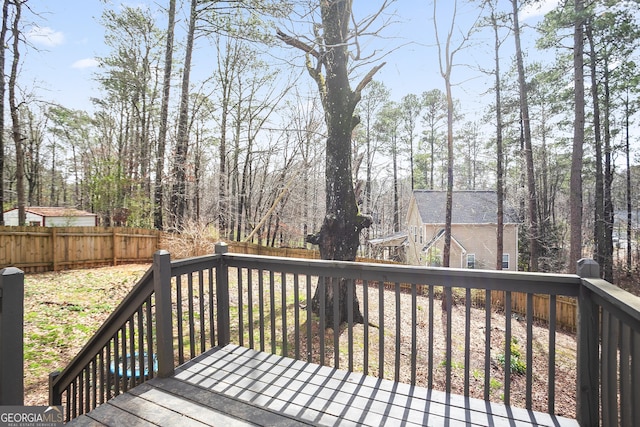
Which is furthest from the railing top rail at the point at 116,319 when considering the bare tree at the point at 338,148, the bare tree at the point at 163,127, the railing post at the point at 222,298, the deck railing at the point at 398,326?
the bare tree at the point at 163,127

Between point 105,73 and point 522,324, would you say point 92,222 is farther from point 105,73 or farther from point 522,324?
point 522,324

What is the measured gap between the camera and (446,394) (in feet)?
7.22

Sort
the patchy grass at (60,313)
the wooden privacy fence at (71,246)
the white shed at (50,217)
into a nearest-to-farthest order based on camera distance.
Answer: the patchy grass at (60,313), the wooden privacy fence at (71,246), the white shed at (50,217)

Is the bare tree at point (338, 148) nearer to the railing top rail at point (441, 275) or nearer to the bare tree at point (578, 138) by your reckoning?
the railing top rail at point (441, 275)

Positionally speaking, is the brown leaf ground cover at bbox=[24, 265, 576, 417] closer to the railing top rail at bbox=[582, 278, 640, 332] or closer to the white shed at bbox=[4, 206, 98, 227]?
the railing top rail at bbox=[582, 278, 640, 332]

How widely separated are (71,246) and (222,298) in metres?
8.83

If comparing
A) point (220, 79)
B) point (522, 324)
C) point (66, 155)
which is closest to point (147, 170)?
point (220, 79)

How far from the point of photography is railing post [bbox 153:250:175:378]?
7.73 ft

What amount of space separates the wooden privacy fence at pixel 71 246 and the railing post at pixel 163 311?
8.42m

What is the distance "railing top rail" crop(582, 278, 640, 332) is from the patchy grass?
524 cm

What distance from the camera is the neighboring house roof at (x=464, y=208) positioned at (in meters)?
15.8

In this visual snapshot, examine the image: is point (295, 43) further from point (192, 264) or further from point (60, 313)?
point (60, 313)

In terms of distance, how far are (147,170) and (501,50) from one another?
14.0 m

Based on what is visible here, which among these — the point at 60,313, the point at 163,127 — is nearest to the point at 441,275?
the point at 60,313
